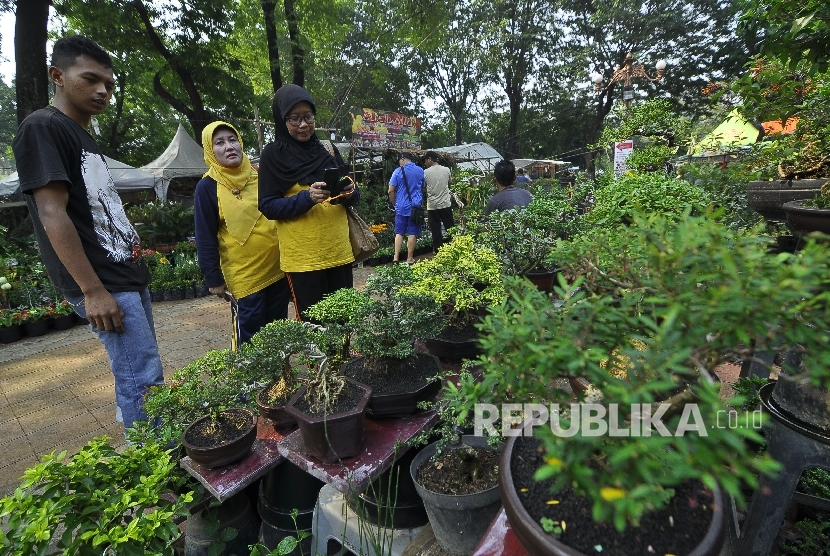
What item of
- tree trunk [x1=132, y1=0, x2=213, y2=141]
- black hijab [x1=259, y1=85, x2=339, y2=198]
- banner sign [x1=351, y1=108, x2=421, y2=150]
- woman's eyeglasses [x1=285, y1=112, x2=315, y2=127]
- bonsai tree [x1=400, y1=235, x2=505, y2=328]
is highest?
tree trunk [x1=132, y1=0, x2=213, y2=141]

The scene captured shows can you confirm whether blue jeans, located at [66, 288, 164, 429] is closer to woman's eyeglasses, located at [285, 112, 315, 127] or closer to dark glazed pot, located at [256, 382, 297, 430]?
dark glazed pot, located at [256, 382, 297, 430]

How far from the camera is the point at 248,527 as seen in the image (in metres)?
2.01

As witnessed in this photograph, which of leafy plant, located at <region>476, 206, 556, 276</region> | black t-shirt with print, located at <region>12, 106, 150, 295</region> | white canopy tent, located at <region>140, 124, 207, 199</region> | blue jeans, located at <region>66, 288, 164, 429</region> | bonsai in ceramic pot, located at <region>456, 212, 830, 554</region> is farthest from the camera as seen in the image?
white canopy tent, located at <region>140, 124, 207, 199</region>

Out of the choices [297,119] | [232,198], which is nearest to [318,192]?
[297,119]

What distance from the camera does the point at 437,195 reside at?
24.6 ft

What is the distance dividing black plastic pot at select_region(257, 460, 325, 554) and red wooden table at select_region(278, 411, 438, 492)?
275 millimetres

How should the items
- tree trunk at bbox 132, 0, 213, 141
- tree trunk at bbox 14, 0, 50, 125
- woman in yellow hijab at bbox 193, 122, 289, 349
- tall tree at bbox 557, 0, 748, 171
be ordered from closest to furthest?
woman in yellow hijab at bbox 193, 122, 289, 349, tree trunk at bbox 14, 0, 50, 125, tree trunk at bbox 132, 0, 213, 141, tall tree at bbox 557, 0, 748, 171

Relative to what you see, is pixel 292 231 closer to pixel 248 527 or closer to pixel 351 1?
pixel 248 527

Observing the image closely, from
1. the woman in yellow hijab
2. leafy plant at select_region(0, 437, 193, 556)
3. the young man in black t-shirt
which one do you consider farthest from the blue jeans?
the woman in yellow hijab

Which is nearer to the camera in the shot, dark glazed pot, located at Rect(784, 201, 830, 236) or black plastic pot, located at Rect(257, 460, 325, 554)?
dark glazed pot, located at Rect(784, 201, 830, 236)

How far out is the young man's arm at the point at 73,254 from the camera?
1836 mm

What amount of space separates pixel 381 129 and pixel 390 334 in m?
9.68

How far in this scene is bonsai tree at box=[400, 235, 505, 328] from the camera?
1.77 m

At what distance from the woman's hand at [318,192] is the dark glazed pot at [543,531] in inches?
75.9
